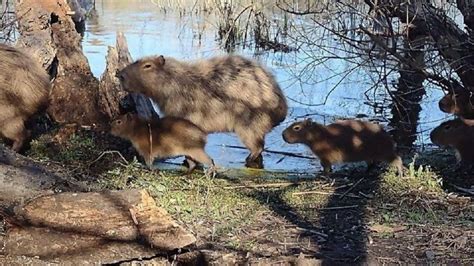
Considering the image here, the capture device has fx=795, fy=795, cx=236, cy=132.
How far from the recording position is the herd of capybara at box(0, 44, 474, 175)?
256 inches

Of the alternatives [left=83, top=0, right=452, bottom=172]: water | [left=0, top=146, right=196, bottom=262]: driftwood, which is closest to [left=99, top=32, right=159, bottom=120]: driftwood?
[left=83, top=0, right=452, bottom=172]: water

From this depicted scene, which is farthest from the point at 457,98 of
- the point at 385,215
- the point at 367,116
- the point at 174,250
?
the point at 174,250

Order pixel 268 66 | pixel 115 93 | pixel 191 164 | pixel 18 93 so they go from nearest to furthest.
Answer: pixel 18 93
pixel 191 164
pixel 115 93
pixel 268 66

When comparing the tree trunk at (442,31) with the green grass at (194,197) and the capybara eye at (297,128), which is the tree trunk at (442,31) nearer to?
the capybara eye at (297,128)

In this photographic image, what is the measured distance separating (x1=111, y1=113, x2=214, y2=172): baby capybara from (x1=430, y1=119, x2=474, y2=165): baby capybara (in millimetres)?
2106

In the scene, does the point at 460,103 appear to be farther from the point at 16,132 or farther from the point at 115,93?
the point at 16,132

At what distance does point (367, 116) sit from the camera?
31.9ft

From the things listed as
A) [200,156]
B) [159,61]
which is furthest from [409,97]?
[200,156]

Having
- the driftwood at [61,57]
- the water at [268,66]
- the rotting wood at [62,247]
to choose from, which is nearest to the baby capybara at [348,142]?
the water at [268,66]

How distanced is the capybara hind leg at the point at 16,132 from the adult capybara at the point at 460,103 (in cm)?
414

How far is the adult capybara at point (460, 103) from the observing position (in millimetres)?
7954

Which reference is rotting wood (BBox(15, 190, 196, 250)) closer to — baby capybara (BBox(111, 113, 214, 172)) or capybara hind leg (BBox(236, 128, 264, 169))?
baby capybara (BBox(111, 113, 214, 172))

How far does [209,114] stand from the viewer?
7332 mm

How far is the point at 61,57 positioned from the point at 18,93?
1.75m
